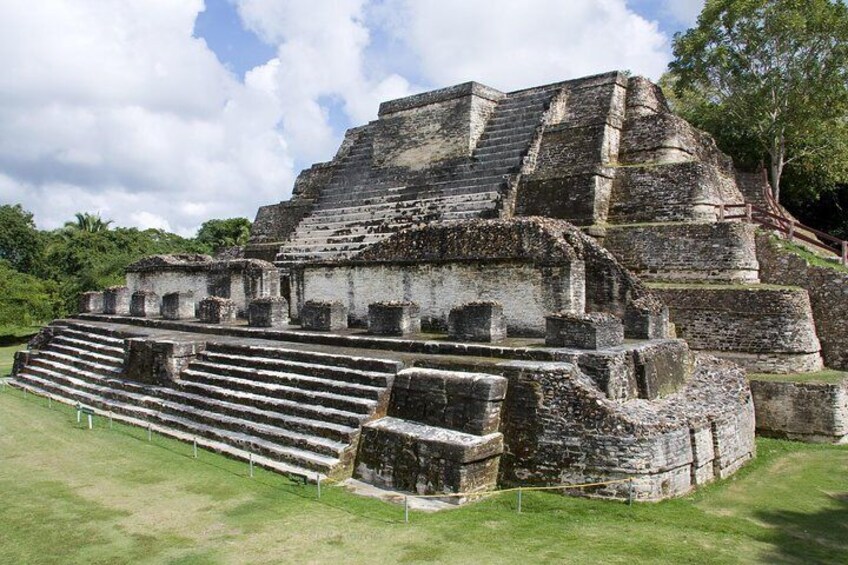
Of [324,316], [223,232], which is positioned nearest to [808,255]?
[324,316]

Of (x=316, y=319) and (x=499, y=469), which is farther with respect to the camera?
(x=316, y=319)

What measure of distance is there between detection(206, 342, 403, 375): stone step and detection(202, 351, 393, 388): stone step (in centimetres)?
6

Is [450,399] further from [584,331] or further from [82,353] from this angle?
[82,353]

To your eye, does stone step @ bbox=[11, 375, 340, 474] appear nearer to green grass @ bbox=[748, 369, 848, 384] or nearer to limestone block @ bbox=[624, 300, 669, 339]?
limestone block @ bbox=[624, 300, 669, 339]

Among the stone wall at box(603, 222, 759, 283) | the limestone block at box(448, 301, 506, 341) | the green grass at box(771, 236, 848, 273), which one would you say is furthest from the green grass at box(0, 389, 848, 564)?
the green grass at box(771, 236, 848, 273)

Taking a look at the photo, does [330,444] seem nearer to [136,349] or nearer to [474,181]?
[136,349]

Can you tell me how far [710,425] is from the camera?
865 cm

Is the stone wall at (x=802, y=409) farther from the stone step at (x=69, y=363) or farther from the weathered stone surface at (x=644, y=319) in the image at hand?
the stone step at (x=69, y=363)

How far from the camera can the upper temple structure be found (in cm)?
812

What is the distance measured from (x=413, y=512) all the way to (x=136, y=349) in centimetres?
769

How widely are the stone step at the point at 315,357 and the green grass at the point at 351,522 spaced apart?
199cm

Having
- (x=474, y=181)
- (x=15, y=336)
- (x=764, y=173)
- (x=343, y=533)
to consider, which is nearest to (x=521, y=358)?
(x=343, y=533)

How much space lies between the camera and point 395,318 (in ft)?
38.6

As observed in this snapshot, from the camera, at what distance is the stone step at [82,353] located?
1416 cm
